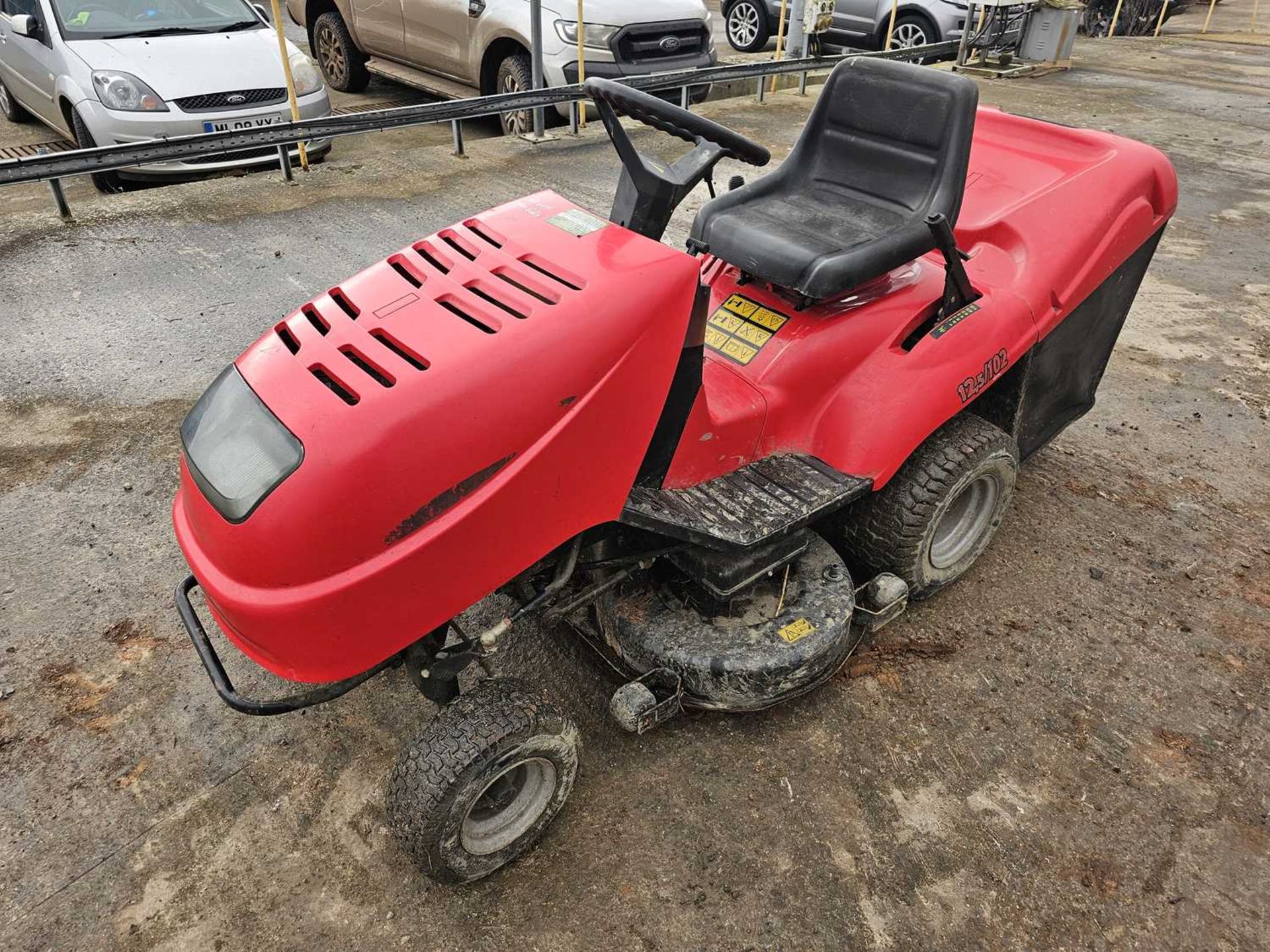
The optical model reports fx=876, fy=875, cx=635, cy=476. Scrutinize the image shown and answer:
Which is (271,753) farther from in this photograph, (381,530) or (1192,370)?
(1192,370)

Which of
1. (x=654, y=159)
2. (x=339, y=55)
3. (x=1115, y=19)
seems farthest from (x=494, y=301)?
(x=1115, y=19)

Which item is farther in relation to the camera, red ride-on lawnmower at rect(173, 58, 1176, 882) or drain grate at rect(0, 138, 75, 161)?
drain grate at rect(0, 138, 75, 161)

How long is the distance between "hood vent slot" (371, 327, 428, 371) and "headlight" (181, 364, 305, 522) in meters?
0.24

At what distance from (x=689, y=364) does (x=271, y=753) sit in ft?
4.66

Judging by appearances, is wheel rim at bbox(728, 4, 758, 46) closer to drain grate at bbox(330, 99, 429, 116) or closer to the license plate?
drain grate at bbox(330, 99, 429, 116)

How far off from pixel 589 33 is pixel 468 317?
5948 millimetres

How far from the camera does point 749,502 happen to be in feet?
→ 6.93

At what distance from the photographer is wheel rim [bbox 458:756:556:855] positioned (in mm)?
1899

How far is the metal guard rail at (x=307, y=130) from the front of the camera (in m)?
4.83

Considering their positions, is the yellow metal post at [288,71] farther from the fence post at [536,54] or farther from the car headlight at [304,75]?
the fence post at [536,54]

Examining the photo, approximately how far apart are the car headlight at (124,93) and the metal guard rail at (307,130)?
0.32 metres

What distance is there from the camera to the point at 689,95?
24.3ft

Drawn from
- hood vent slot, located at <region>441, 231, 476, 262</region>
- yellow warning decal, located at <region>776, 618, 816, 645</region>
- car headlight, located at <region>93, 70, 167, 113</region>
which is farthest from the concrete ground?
car headlight, located at <region>93, 70, 167, 113</region>

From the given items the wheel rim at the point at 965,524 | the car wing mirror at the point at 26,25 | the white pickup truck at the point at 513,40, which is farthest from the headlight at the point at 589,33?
the wheel rim at the point at 965,524
